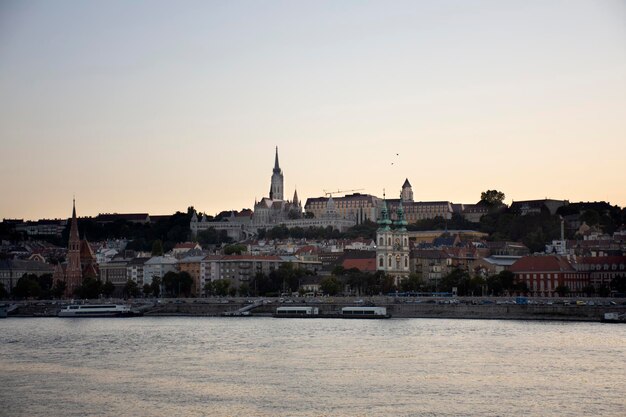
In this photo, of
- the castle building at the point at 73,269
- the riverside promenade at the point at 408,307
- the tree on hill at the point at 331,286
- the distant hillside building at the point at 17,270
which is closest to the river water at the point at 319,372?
the riverside promenade at the point at 408,307

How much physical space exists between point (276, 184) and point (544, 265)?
8667 cm

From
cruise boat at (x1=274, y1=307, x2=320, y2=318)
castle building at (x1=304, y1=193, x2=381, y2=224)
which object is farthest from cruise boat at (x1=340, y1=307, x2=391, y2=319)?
castle building at (x1=304, y1=193, x2=381, y2=224)

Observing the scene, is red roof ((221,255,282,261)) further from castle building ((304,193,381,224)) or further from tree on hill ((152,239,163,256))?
castle building ((304,193,381,224))

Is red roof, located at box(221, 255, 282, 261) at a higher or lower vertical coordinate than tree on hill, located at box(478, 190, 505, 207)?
lower

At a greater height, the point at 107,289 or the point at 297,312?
the point at 107,289

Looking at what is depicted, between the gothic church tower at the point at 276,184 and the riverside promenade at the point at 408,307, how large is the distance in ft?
263

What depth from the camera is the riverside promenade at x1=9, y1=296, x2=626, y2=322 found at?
64.6m

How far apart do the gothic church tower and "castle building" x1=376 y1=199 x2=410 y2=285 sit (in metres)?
70.7

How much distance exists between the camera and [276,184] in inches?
6594

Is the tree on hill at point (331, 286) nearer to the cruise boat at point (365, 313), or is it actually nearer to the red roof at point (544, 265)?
the red roof at point (544, 265)

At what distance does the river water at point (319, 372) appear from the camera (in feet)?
99.1

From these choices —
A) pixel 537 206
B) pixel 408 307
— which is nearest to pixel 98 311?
pixel 408 307

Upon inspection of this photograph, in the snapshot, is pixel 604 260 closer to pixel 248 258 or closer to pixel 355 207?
pixel 248 258

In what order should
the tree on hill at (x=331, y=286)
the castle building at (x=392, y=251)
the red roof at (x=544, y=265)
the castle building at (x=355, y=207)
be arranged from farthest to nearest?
the castle building at (x=355, y=207)
the castle building at (x=392, y=251)
the tree on hill at (x=331, y=286)
the red roof at (x=544, y=265)
